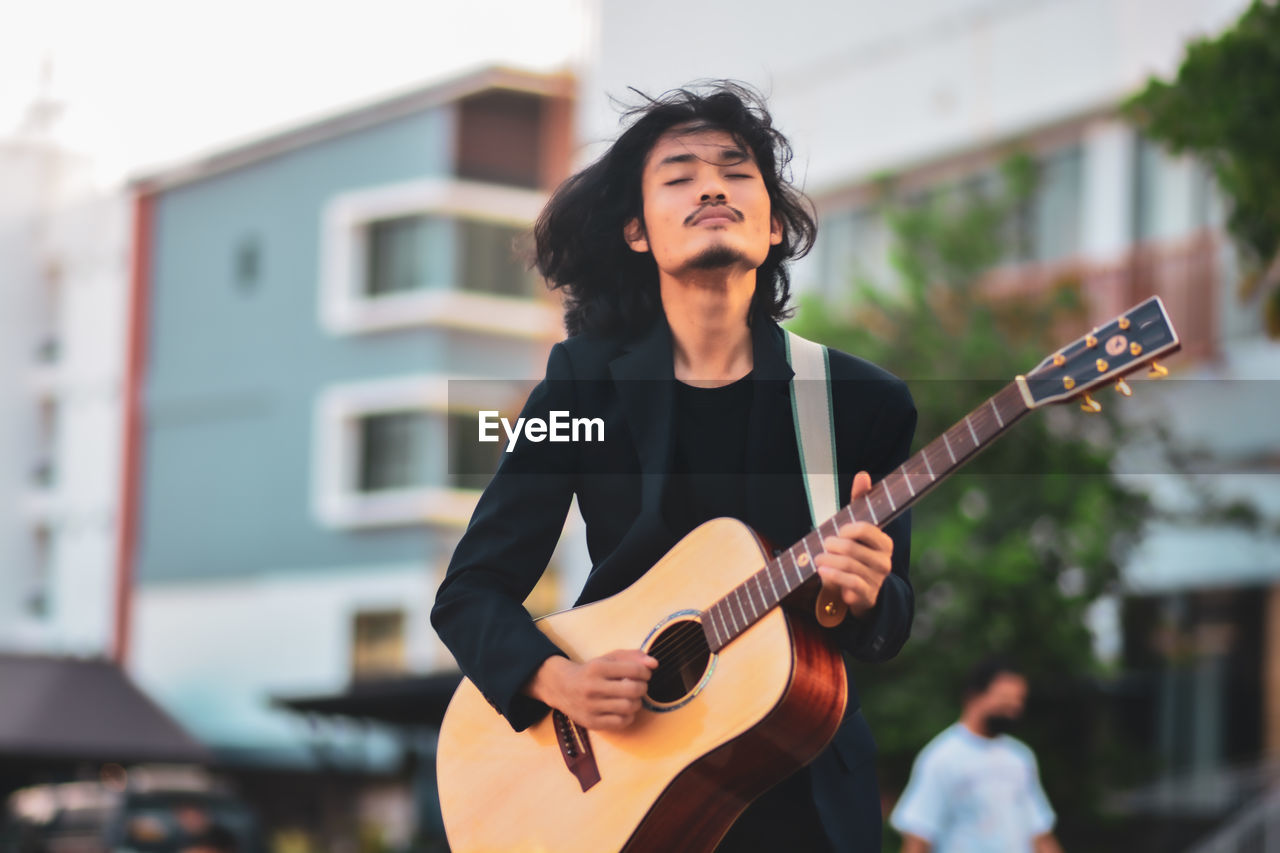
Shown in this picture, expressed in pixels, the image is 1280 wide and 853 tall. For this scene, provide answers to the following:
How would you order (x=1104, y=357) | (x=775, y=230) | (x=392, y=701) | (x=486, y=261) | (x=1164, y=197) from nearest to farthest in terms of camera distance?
(x=1104, y=357) → (x=775, y=230) → (x=1164, y=197) → (x=392, y=701) → (x=486, y=261)

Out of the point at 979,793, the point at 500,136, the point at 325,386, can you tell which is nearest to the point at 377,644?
the point at 325,386

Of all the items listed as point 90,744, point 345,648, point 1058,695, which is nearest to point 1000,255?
point 1058,695

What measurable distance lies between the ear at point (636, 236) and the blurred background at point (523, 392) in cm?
28

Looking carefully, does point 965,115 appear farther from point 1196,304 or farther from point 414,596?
point 414,596

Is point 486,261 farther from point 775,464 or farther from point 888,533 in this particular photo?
point 888,533

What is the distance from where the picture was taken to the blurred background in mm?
11977

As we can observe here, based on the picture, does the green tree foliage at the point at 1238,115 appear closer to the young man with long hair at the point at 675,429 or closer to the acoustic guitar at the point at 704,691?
the young man with long hair at the point at 675,429

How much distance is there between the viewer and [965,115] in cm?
1755

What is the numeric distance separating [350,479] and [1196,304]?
50.6 feet

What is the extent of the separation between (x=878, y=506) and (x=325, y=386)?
83.4 feet

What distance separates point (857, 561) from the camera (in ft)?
8.21

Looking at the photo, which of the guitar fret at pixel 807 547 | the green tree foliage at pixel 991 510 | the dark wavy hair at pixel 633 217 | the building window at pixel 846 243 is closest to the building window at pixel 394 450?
the building window at pixel 846 243

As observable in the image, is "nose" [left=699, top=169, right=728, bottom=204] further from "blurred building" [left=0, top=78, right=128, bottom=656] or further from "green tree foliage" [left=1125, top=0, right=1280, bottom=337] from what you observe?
"blurred building" [left=0, top=78, right=128, bottom=656]

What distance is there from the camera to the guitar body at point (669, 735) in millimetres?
2602
